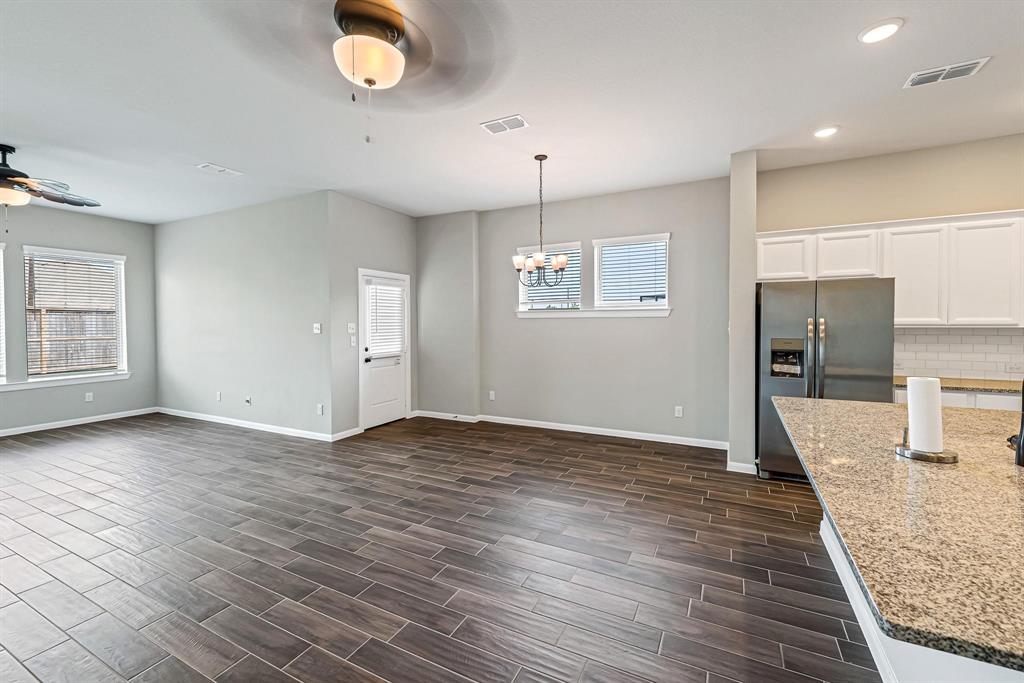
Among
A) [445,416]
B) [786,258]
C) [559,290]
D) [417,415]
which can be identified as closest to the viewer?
[786,258]

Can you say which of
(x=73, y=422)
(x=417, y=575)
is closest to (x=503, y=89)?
(x=417, y=575)

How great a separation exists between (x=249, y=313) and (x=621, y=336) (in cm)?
516

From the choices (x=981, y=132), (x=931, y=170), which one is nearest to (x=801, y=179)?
(x=931, y=170)

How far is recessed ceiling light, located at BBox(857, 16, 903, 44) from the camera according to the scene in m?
2.29

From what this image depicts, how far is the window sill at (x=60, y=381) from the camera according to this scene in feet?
18.4

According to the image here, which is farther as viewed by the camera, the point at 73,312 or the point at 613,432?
the point at 73,312

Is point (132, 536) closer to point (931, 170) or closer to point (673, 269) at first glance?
point (673, 269)

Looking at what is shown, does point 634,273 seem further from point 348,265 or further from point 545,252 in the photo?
point 348,265

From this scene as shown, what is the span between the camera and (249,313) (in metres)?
6.03

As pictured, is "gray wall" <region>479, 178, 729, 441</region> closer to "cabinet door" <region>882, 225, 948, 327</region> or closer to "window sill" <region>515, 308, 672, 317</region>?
"window sill" <region>515, 308, 672, 317</region>

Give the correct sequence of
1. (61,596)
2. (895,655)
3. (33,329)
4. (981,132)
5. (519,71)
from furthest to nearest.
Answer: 1. (33,329)
2. (981,132)
3. (519,71)
4. (61,596)
5. (895,655)

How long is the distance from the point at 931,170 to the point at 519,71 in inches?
161

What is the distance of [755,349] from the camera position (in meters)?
4.11

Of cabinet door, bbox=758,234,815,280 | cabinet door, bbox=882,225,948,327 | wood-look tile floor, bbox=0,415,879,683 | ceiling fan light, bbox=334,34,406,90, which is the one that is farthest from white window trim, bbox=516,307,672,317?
ceiling fan light, bbox=334,34,406,90
